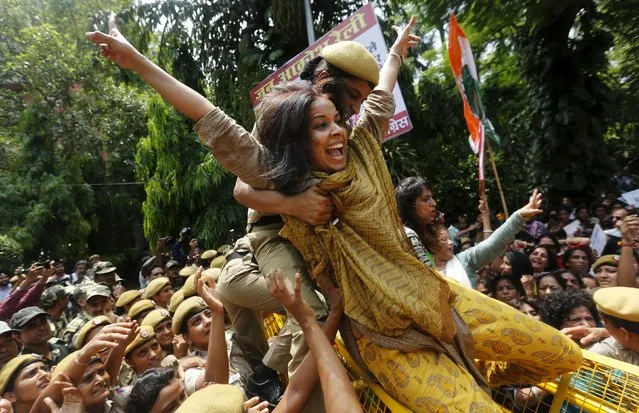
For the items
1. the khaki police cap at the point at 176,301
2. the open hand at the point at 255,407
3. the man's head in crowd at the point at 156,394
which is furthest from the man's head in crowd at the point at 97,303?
the open hand at the point at 255,407

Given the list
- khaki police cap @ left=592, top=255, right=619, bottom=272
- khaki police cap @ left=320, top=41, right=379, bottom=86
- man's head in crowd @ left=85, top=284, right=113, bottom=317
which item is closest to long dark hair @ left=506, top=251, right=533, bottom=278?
khaki police cap @ left=592, top=255, right=619, bottom=272

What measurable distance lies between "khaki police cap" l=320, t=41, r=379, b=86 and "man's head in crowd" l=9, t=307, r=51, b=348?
352 centimetres

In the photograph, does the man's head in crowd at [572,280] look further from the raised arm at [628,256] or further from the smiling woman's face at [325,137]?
the smiling woman's face at [325,137]

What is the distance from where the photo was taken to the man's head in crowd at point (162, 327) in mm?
3900

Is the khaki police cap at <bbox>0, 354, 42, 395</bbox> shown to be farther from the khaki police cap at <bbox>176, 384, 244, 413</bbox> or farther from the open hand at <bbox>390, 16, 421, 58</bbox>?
the open hand at <bbox>390, 16, 421, 58</bbox>

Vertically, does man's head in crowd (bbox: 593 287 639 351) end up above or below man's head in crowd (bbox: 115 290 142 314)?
below

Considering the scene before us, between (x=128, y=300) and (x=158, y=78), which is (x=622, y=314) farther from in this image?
(x=128, y=300)

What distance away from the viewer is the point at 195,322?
357cm

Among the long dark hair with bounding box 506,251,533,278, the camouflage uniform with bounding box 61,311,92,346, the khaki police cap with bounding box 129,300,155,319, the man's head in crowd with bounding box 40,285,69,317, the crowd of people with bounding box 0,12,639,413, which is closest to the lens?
the crowd of people with bounding box 0,12,639,413

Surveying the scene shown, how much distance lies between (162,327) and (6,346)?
1.07 m

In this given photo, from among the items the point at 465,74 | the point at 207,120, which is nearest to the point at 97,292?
the point at 207,120

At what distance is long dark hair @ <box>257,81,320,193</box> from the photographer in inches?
70.5

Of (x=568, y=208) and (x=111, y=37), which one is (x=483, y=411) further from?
(x=568, y=208)

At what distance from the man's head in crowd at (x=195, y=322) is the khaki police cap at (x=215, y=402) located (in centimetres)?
165
